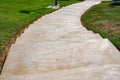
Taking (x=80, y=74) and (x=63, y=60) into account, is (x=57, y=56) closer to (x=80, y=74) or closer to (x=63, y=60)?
(x=63, y=60)

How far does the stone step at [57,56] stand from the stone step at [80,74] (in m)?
0.36

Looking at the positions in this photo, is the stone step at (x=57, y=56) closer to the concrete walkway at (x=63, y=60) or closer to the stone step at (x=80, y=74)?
the concrete walkway at (x=63, y=60)

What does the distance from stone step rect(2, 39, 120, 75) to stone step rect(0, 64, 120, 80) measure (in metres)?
0.36

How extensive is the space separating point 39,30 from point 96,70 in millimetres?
5696

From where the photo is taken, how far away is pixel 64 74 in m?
5.67

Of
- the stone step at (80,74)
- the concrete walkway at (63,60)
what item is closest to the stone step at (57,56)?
A: the concrete walkway at (63,60)

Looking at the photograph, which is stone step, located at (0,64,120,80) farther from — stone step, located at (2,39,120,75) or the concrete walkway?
stone step, located at (2,39,120,75)

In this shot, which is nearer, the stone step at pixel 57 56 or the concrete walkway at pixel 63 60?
the concrete walkway at pixel 63 60

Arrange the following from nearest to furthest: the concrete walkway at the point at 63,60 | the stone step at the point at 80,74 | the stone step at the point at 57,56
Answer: the stone step at the point at 80,74 → the concrete walkway at the point at 63,60 → the stone step at the point at 57,56

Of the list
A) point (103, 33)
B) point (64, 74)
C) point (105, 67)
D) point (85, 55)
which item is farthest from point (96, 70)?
point (103, 33)

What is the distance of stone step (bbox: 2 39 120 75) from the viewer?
249 inches

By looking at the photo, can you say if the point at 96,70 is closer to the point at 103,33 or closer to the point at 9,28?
the point at 103,33

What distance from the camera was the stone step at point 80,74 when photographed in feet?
17.9

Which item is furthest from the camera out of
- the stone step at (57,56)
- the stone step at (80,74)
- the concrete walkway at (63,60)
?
the stone step at (57,56)
